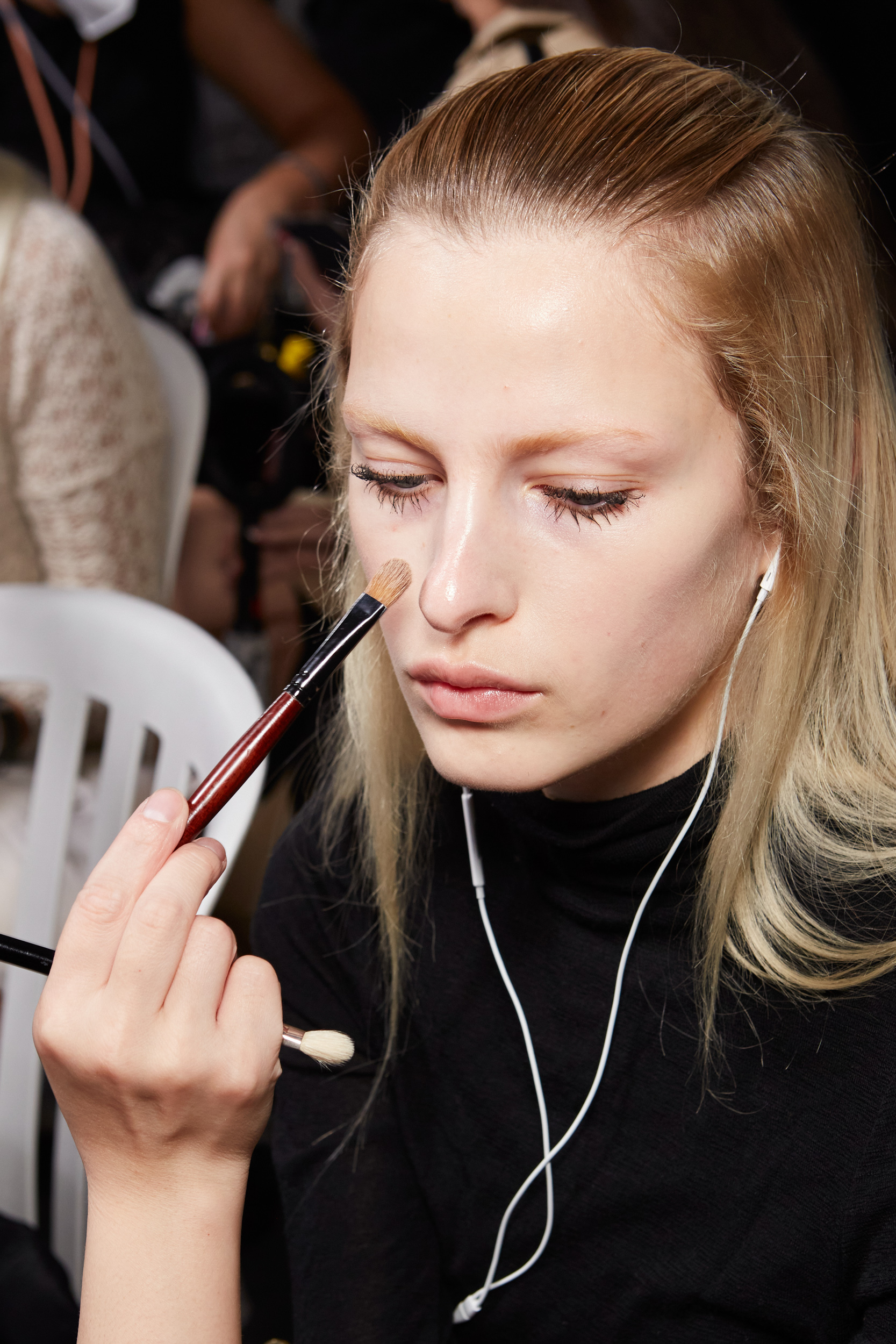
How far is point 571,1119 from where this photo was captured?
2.13 ft

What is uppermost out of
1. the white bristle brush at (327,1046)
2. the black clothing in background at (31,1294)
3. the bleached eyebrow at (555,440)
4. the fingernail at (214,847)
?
the bleached eyebrow at (555,440)


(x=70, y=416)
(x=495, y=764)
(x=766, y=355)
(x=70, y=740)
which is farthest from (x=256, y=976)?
(x=70, y=416)

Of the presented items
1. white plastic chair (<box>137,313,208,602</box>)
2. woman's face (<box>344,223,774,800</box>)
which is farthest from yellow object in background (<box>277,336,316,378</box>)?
woman's face (<box>344,223,774,800</box>)

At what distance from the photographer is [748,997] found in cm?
60

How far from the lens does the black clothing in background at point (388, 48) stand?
1.78 m

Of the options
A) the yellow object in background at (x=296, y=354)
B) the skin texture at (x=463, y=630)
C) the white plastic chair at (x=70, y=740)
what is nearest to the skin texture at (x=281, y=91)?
the yellow object in background at (x=296, y=354)

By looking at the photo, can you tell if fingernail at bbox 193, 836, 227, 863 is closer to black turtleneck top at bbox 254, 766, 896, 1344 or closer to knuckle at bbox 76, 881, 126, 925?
knuckle at bbox 76, 881, 126, 925

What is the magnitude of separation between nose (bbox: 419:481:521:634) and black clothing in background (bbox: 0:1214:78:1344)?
0.51 m

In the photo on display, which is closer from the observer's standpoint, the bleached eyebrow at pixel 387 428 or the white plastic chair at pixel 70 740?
the bleached eyebrow at pixel 387 428

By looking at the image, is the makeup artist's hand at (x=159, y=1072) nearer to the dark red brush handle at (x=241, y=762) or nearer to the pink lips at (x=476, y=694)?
the dark red brush handle at (x=241, y=762)

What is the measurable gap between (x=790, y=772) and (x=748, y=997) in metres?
0.12

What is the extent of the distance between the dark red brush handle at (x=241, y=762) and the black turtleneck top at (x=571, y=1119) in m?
0.18

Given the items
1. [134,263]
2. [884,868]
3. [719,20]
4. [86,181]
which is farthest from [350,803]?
[86,181]

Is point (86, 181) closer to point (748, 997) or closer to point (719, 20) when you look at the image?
point (719, 20)
